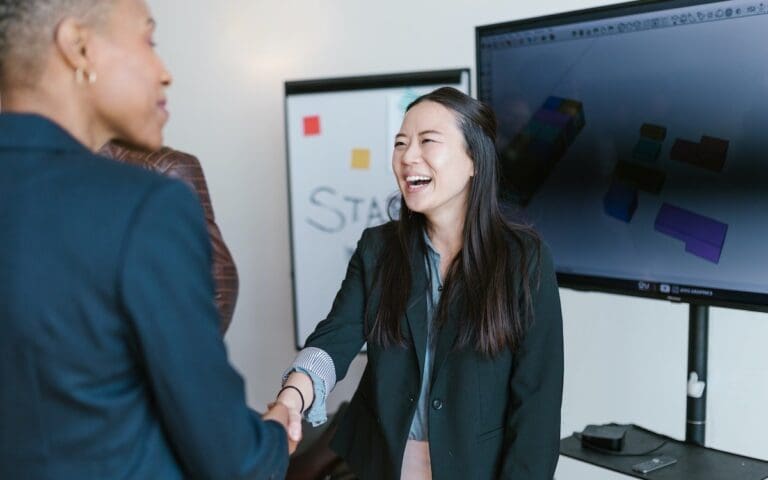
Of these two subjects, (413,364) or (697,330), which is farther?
(697,330)

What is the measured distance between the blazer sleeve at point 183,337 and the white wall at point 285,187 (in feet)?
6.50

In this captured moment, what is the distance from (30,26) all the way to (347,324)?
3.65 ft

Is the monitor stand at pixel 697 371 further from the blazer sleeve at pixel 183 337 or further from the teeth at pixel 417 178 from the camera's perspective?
the blazer sleeve at pixel 183 337

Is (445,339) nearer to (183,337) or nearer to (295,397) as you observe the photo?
(295,397)

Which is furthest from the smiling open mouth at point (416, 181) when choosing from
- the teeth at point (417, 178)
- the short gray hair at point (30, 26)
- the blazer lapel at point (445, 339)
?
the short gray hair at point (30, 26)

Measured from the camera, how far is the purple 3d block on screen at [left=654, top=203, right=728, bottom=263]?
1.96 m

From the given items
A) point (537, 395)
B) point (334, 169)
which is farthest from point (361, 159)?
point (537, 395)

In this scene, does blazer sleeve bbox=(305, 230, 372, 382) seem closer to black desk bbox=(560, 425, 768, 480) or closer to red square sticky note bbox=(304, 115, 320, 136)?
black desk bbox=(560, 425, 768, 480)

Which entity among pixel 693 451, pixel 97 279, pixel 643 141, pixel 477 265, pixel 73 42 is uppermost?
pixel 73 42

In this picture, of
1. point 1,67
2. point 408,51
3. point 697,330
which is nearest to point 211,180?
point 408,51

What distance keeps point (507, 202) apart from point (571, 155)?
0.25 meters

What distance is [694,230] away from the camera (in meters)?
2.00

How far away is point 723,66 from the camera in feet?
6.27

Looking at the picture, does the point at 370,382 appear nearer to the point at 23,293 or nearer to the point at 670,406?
the point at 23,293
